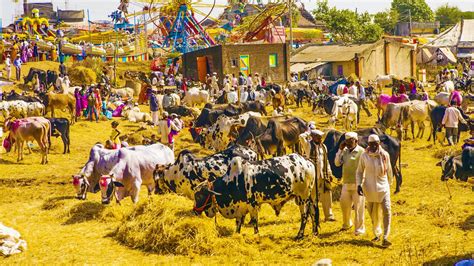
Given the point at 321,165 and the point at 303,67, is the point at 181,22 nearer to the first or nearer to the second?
the point at 303,67

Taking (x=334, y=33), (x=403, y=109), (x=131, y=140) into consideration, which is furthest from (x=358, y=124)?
(x=334, y=33)

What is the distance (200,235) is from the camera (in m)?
10.3

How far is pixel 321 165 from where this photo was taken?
11.1m

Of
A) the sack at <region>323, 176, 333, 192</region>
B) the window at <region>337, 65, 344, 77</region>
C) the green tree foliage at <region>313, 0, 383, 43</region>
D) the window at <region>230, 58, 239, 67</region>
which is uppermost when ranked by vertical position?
the green tree foliage at <region>313, 0, 383, 43</region>

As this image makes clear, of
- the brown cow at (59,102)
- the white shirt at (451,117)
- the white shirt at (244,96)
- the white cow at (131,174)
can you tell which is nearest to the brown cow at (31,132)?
the white cow at (131,174)

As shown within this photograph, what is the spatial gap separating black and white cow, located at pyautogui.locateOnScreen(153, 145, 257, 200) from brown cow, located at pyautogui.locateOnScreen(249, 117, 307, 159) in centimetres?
460

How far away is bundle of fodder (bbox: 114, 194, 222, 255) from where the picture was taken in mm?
10261

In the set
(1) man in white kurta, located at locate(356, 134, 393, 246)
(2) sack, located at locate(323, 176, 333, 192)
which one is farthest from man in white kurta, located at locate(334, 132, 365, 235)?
(2) sack, located at locate(323, 176, 333, 192)

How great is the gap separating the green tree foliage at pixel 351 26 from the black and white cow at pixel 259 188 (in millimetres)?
56350

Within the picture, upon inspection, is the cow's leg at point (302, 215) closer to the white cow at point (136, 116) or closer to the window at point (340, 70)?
the white cow at point (136, 116)

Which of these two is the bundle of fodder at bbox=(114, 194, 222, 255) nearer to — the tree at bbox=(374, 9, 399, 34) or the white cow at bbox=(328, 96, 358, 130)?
the white cow at bbox=(328, 96, 358, 130)

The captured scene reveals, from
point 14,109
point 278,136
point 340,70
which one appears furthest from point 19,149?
point 340,70

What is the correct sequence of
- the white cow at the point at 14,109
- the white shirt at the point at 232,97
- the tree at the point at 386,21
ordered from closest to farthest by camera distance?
the white cow at the point at 14,109, the white shirt at the point at 232,97, the tree at the point at 386,21

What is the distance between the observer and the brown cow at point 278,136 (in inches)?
688
